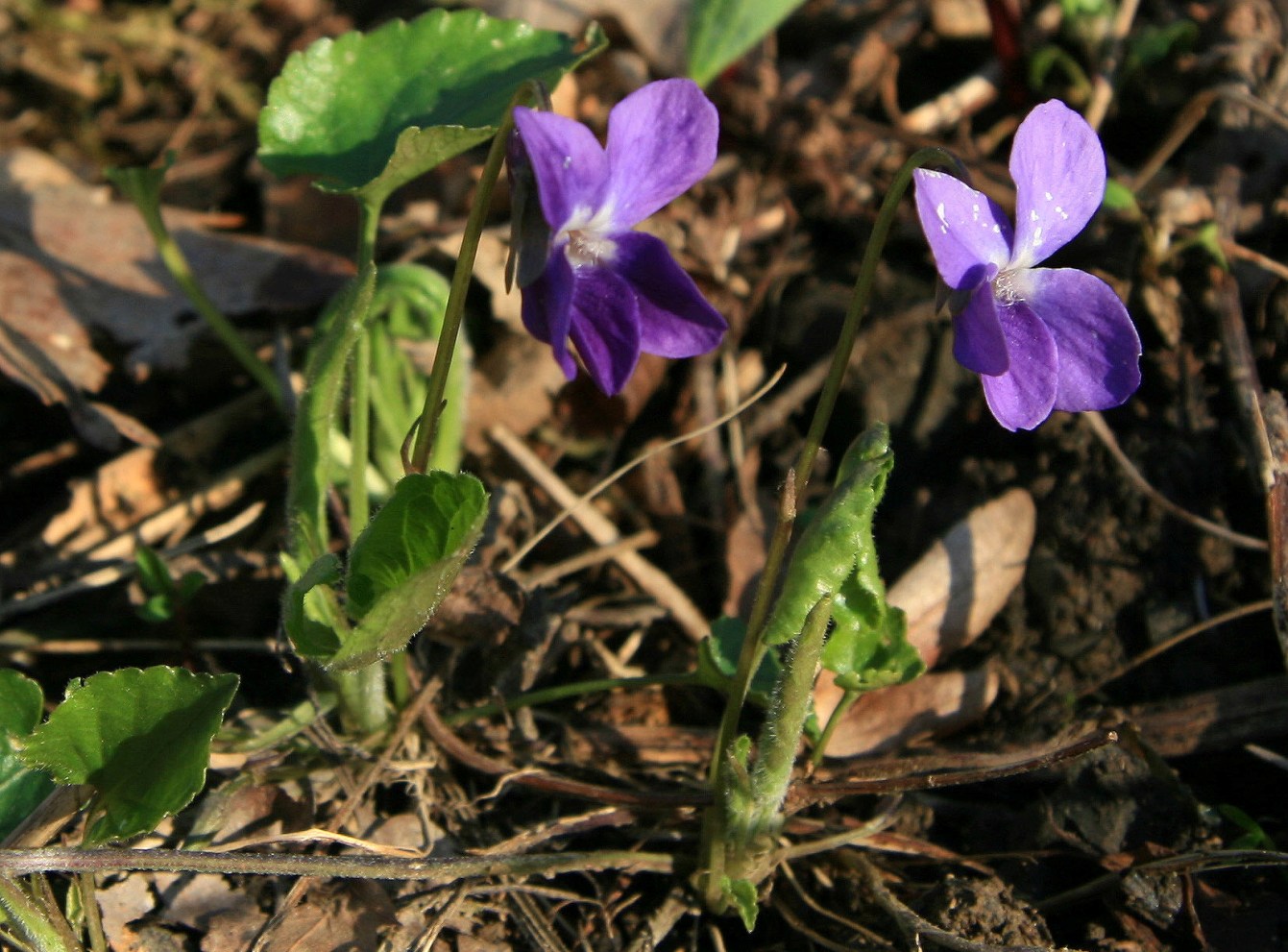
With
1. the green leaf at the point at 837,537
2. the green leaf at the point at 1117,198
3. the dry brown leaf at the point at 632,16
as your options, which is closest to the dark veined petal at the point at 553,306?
the green leaf at the point at 837,537

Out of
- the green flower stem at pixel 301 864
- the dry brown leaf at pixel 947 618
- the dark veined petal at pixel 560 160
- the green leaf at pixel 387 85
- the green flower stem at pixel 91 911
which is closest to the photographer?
the dark veined petal at pixel 560 160

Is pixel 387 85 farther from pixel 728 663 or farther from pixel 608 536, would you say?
pixel 728 663

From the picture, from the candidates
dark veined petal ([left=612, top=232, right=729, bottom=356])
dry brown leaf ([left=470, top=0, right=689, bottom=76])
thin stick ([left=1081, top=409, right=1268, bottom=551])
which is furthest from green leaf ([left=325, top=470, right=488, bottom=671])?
dry brown leaf ([left=470, top=0, right=689, bottom=76])

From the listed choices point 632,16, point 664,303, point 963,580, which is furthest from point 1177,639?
point 632,16

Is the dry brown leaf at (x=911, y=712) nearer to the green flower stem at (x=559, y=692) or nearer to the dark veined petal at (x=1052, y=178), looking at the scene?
the green flower stem at (x=559, y=692)

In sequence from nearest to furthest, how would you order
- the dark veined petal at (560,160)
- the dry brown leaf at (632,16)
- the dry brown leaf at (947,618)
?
the dark veined petal at (560,160) < the dry brown leaf at (947,618) < the dry brown leaf at (632,16)

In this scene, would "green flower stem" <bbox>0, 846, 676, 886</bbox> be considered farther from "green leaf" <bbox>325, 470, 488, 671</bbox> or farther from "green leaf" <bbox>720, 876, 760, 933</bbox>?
"green leaf" <bbox>325, 470, 488, 671</bbox>
